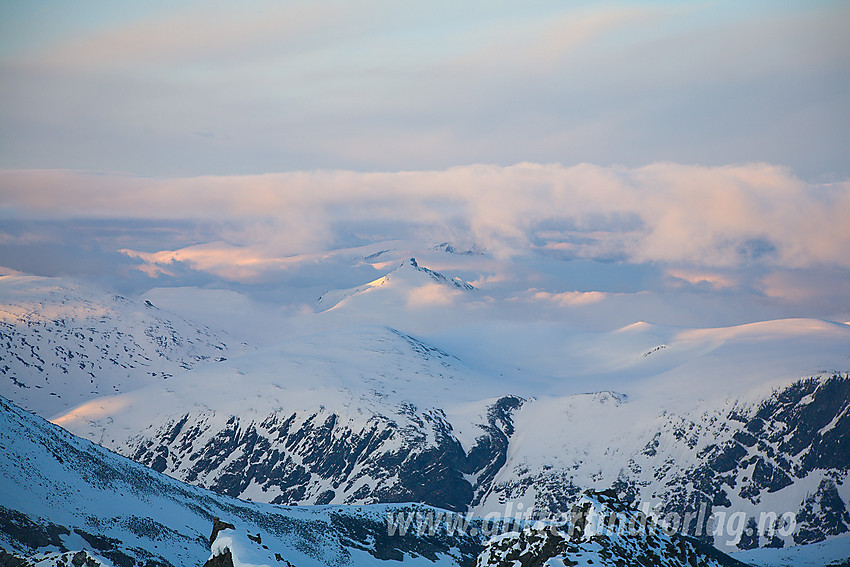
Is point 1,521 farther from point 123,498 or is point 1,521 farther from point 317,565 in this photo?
point 317,565

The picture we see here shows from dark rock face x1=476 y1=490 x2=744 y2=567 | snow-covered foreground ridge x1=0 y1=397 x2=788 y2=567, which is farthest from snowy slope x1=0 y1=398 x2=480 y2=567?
dark rock face x1=476 y1=490 x2=744 y2=567

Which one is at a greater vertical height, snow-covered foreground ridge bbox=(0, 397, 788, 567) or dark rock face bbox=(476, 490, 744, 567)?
dark rock face bbox=(476, 490, 744, 567)

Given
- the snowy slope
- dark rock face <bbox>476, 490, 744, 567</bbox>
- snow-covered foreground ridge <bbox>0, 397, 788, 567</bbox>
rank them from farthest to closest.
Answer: the snowy slope < snow-covered foreground ridge <bbox>0, 397, 788, 567</bbox> < dark rock face <bbox>476, 490, 744, 567</bbox>

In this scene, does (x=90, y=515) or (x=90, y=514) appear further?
(x=90, y=514)

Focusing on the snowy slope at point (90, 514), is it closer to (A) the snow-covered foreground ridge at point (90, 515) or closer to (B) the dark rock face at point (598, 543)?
(A) the snow-covered foreground ridge at point (90, 515)

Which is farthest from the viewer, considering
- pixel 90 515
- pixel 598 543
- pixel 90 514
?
pixel 90 514

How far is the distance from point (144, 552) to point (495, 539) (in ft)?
290

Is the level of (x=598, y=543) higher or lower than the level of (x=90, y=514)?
higher

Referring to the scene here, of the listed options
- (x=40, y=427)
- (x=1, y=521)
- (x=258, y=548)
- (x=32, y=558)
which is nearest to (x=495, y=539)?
(x=258, y=548)

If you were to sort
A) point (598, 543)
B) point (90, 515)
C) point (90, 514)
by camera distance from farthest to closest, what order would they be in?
point (90, 514), point (90, 515), point (598, 543)

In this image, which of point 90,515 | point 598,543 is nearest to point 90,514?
point 90,515

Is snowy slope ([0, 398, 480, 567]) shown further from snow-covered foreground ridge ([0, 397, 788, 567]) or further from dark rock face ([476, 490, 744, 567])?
dark rock face ([476, 490, 744, 567])

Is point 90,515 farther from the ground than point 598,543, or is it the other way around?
point 598,543

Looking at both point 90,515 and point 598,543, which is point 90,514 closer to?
point 90,515
